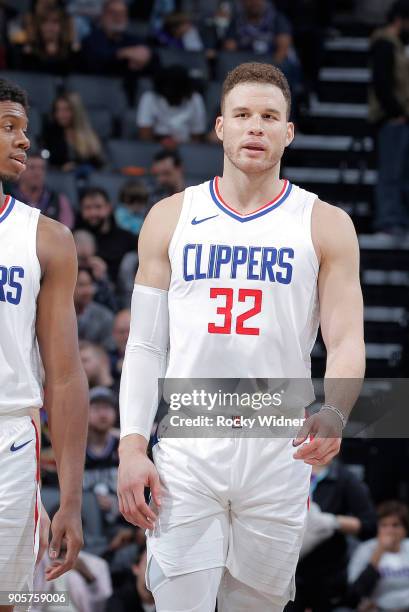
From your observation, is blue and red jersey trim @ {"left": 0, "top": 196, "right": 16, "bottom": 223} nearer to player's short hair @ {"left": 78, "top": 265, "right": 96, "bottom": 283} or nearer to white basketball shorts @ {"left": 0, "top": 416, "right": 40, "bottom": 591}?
white basketball shorts @ {"left": 0, "top": 416, "right": 40, "bottom": 591}

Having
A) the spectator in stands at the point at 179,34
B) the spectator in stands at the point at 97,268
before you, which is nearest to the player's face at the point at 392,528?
the spectator in stands at the point at 97,268

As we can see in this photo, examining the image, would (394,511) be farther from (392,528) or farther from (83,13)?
(83,13)

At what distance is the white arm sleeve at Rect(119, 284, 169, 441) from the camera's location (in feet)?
14.0

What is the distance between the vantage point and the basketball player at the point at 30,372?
4.15m

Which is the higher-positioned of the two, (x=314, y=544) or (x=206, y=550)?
(x=206, y=550)

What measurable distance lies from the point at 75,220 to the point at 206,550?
590 centimetres

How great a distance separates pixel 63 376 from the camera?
4406 millimetres

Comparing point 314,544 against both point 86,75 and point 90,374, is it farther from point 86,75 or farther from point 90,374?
point 86,75

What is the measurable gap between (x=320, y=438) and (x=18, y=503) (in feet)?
3.29

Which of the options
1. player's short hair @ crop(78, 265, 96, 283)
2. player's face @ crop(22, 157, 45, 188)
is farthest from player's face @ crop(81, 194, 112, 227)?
player's short hair @ crop(78, 265, 96, 283)

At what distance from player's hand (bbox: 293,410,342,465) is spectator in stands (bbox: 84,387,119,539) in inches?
159

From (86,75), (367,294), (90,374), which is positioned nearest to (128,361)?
(90,374)

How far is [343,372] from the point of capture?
4.10 m

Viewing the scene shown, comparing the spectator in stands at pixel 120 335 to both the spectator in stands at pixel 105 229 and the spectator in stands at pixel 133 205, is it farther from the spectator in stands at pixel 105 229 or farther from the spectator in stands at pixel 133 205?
the spectator in stands at pixel 133 205
